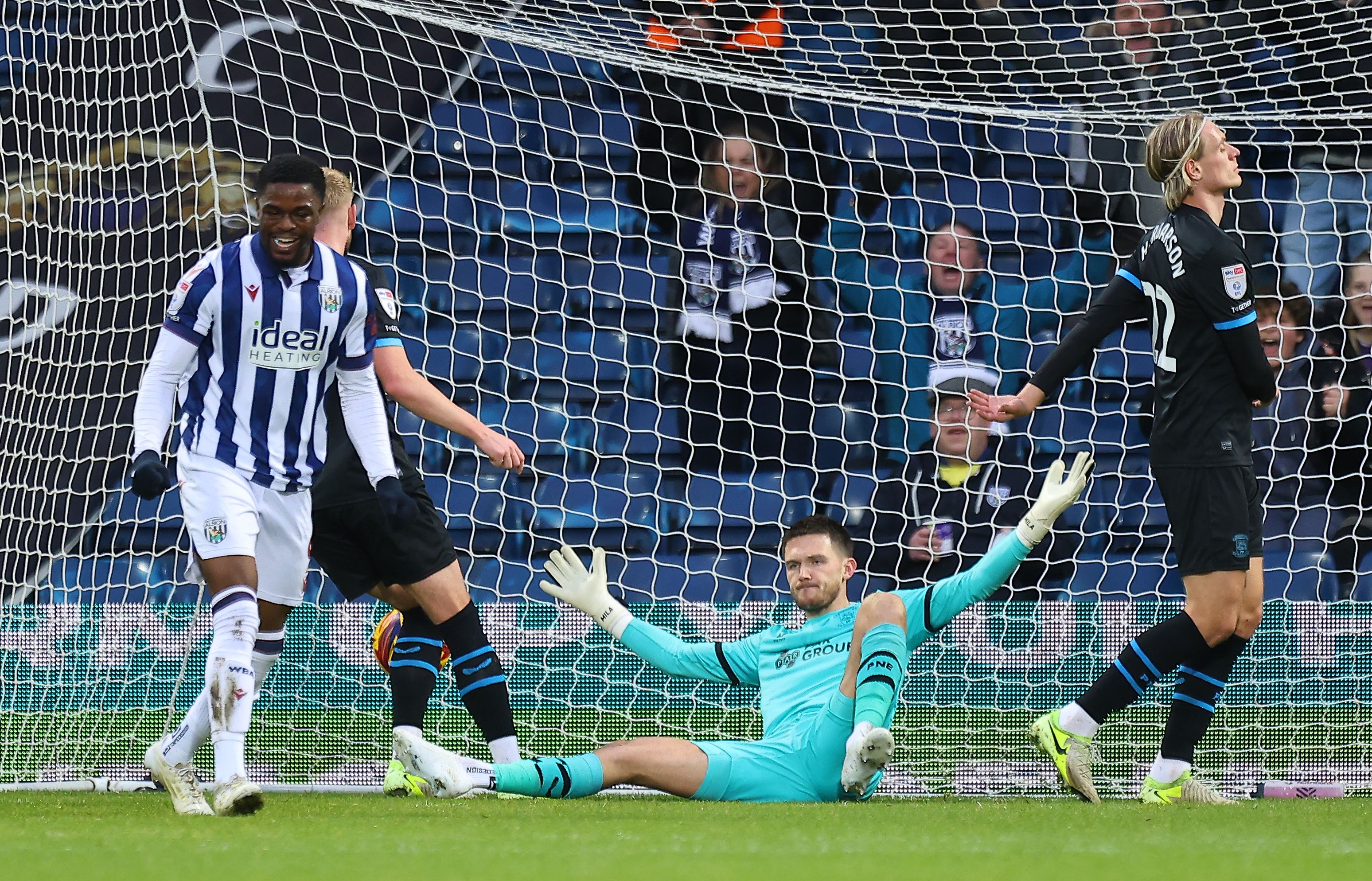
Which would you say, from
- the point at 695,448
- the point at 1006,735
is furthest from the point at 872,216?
the point at 1006,735

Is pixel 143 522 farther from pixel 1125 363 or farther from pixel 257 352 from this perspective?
pixel 1125 363

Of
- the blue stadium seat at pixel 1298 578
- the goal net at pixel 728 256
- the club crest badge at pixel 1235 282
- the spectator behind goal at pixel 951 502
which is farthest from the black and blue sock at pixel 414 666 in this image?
the blue stadium seat at pixel 1298 578

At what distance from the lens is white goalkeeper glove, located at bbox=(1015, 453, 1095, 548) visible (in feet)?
12.8

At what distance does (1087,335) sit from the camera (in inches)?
166

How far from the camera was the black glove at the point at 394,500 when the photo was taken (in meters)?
3.68

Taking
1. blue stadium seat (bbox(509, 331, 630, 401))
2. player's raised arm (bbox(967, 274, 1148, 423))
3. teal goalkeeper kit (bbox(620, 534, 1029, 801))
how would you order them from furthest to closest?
blue stadium seat (bbox(509, 331, 630, 401))
player's raised arm (bbox(967, 274, 1148, 423))
teal goalkeeper kit (bbox(620, 534, 1029, 801))

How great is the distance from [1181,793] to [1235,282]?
1234mm

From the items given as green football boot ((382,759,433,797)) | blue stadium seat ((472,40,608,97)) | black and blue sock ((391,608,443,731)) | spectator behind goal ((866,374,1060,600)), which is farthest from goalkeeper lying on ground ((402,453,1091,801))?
blue stadium seat ((472,40,608,97))

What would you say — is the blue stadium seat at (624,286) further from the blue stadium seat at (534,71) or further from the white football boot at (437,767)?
the white football boot at (437,767)

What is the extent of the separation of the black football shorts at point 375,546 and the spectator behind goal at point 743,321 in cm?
290

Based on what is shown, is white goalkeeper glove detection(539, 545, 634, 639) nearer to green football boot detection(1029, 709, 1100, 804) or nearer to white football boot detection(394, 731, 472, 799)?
white football boot detection(394, 731, 472, 799)

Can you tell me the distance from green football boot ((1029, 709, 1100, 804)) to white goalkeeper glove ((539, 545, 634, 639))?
1.05m

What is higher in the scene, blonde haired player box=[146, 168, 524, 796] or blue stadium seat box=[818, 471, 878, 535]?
blue stadium seat box=[818, 471, 878, 535]

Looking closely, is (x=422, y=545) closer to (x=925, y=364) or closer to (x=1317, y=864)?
(x=1317, y=864)
